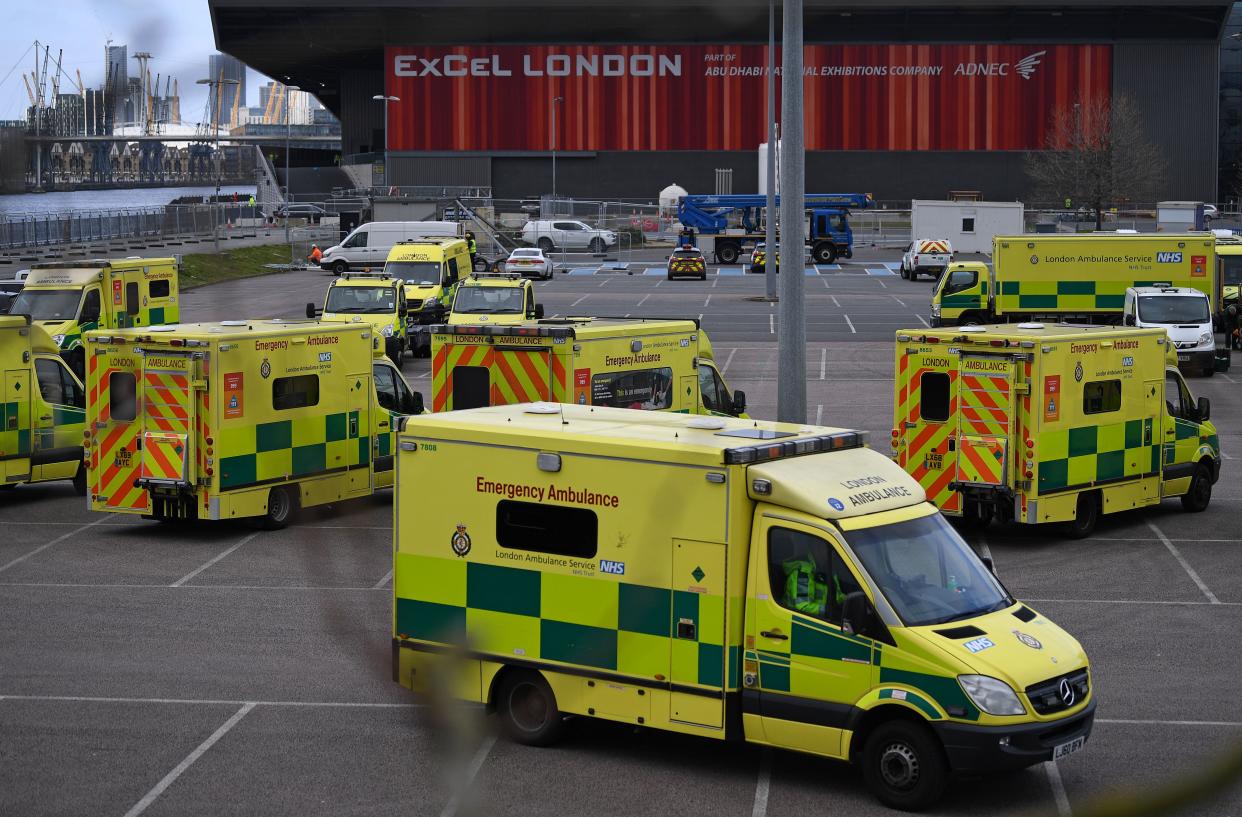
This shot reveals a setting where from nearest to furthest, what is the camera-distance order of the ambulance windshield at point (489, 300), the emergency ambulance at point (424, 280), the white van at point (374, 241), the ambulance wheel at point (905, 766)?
the ambulance wheel at point (905, 766), the ambulance windshield at point (489, 300), the emergency ambulance at point (424, 280), the white van at point (374, 241)

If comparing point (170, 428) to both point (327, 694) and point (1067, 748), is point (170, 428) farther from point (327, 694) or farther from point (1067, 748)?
point (1067, 748)

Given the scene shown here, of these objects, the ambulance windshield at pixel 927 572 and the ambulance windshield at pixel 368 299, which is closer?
the ambulance windshield at pixel 927 572

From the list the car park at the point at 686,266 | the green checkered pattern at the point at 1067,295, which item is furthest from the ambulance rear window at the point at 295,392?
the car park at the point at 686,266

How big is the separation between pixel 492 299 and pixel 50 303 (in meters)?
9.32

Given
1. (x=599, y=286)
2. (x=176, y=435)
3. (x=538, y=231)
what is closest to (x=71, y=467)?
(x=176, y=435)

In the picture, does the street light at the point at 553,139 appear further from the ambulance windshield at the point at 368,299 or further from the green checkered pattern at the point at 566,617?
the green checkered pattern at the point at 566,617

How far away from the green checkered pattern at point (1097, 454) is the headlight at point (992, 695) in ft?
29.5

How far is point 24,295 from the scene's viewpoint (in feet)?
107

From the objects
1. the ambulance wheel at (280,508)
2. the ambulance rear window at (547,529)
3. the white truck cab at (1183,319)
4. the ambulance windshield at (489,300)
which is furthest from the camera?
the white truck cab at (1183,319)

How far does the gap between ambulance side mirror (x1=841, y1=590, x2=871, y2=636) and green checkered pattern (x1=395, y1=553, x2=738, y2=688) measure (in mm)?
812

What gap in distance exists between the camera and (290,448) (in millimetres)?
19359

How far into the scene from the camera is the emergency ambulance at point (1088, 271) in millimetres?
40750

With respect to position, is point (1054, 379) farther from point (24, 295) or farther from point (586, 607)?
point (24, 295)

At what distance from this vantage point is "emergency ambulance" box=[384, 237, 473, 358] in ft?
130
